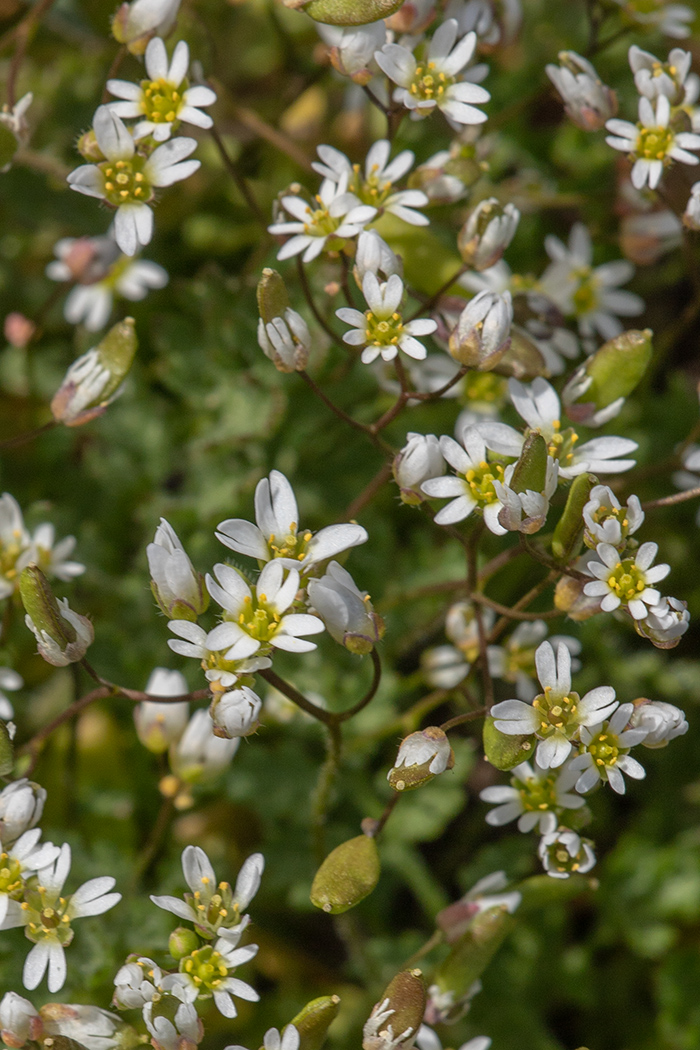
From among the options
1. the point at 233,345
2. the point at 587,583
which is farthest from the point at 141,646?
the point at 587,583

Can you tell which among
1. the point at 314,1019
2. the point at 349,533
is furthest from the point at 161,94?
the point at 314,1019

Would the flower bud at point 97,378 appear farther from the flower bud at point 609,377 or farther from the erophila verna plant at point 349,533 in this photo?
the flower bud at point 609,377

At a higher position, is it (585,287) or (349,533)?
(349,533)

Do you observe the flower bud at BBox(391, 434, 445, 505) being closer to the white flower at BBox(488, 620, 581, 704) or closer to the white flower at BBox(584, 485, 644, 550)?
the white flower at BBox(584, 485, 644, 550)

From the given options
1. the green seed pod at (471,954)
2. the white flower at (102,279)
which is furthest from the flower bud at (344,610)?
the white flower at (102,279)

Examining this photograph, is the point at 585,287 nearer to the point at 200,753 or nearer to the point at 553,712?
the point at 553,712

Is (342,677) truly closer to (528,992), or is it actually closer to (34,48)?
(528,992)

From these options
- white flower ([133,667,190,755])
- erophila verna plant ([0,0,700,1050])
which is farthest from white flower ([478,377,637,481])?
white flower ([133,667,190,755])
